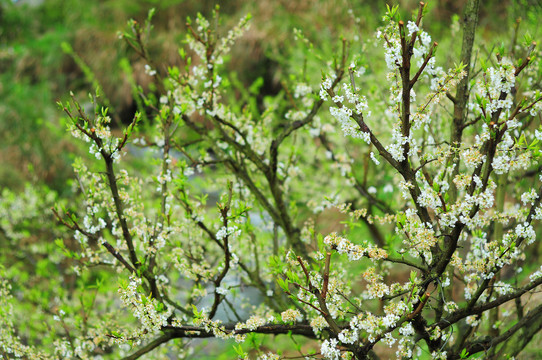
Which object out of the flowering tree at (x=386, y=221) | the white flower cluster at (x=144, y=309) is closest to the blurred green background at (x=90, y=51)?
the flowering tree at (x=386, y=221)

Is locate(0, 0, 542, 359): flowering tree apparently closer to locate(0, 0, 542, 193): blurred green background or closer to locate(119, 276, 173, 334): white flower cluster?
locate(119, 276, 173, 334): white flower cluster

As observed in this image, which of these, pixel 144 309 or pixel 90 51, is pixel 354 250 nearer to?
pixel 144 309

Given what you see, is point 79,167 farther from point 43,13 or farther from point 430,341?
point 43,13

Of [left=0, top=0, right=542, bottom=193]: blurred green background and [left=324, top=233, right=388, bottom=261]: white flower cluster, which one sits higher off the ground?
[left=0, top=0, right=542, bottom=193]: blurred green background

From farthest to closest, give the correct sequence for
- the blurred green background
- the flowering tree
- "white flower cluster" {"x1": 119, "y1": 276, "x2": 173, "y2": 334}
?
the blurred green background, "white flower cluster" {"x1": 119, "y1": 276, "x2": 173, "y2": 334}, the flowering tree

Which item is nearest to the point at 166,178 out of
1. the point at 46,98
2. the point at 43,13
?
the point at 46,98

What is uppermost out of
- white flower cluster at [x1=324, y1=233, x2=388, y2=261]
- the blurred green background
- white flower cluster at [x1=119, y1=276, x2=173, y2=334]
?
the blurred green background

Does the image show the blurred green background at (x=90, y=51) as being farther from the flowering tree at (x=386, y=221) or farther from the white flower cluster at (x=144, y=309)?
the white flower cluster at (x=144, y=309)

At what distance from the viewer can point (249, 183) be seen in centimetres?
282

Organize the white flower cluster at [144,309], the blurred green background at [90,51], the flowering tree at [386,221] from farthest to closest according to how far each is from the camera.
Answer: the blurred green background at [90,51] < the white flower cluster at [144,309] < the flowering tree at [386,221]

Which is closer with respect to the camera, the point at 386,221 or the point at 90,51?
the point at 386,221

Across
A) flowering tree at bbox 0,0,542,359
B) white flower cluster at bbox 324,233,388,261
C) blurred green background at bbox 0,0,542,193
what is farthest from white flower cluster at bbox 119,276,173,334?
blurred green background at bbox 0,0,542,193

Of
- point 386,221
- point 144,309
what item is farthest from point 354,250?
point 144,309

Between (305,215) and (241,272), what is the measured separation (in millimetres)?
3596
